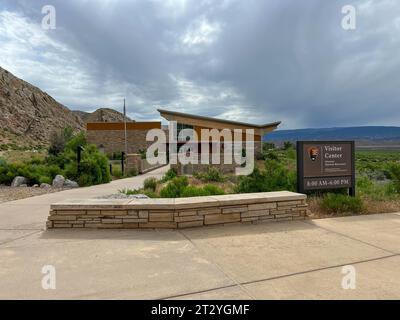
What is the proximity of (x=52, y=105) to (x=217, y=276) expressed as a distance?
114m

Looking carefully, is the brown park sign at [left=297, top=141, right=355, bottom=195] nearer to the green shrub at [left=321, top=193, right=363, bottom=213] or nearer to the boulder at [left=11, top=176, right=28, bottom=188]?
the green shrub at [left=321, top=193, right=363, bottom=213]

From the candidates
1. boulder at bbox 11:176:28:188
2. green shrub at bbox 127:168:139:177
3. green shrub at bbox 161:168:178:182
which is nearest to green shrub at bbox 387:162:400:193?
green shrub at bbox 161:168:178:182

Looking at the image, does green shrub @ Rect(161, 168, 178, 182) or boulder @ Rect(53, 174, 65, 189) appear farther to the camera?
green shrub @ Rect(161, 168, 178, 182)

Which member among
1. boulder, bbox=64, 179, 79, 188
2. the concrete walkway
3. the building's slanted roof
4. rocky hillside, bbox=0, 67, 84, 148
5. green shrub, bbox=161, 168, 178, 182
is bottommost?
the concrete walkway

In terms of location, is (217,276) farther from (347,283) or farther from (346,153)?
(346,153)

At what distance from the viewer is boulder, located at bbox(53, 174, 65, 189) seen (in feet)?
43.4

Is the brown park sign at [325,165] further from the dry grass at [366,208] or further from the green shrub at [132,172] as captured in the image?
the green shrub at [132,172]

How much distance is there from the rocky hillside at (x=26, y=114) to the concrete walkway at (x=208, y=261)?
70369 mm

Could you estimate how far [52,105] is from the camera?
104 metres

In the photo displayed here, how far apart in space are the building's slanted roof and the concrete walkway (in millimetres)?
31141

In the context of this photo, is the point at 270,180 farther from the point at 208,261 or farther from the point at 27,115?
the point at 27,115

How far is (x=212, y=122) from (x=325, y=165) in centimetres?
3273

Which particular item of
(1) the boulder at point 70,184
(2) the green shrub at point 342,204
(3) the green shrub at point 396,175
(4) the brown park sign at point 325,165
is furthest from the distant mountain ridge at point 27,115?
(2) the green shrub at point 342,204
